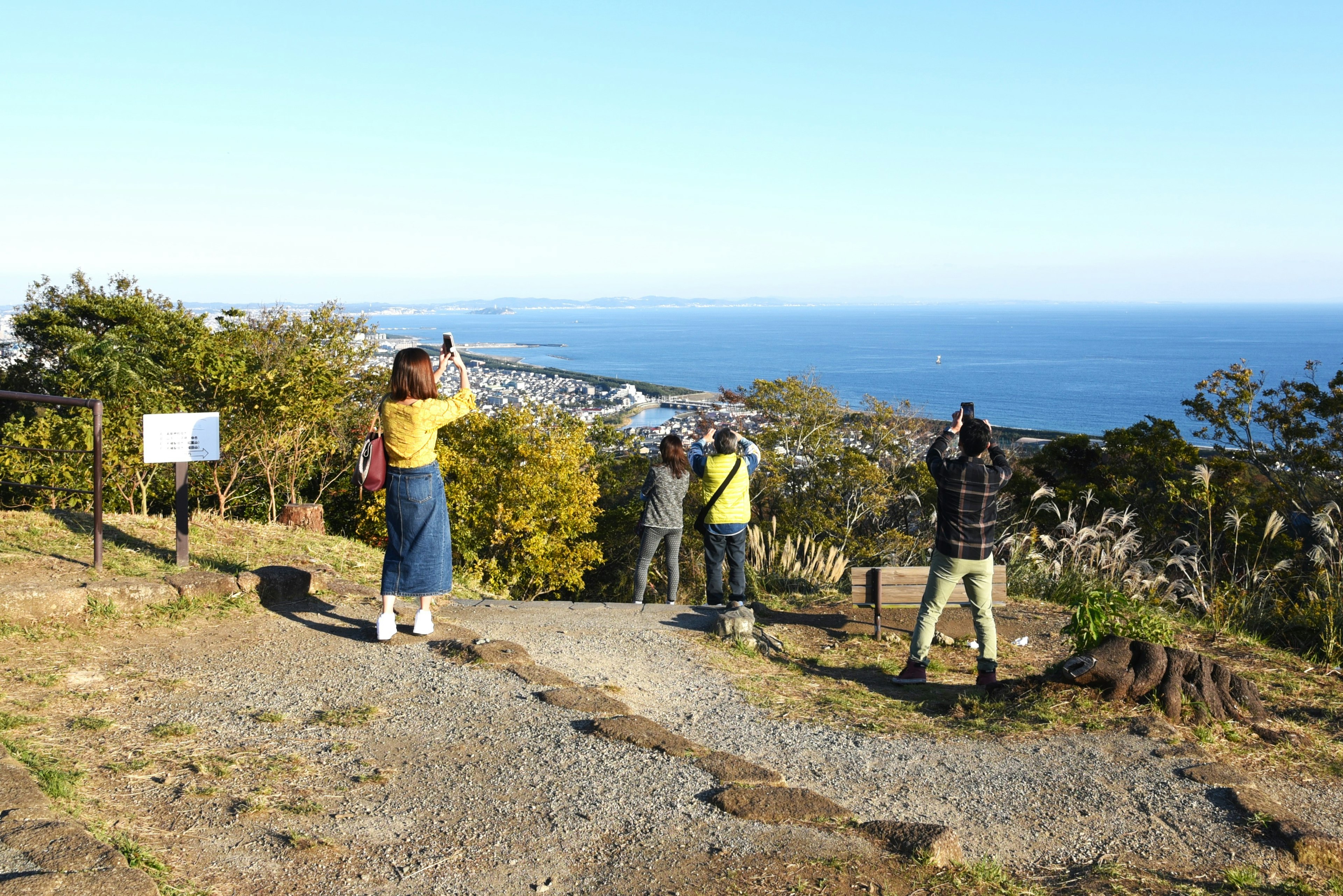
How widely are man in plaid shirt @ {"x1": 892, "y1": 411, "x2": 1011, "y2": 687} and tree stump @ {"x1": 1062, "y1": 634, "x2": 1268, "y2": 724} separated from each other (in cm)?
65

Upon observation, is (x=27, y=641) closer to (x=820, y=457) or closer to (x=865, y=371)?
(x=820, y=457)

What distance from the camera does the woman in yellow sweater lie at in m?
5.78

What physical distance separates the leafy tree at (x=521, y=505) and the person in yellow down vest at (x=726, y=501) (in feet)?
16.3

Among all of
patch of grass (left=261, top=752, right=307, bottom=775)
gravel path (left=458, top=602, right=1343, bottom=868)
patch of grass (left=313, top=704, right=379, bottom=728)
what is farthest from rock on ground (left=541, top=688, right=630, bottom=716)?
patch of grass (left=261, top=752, right=307, bottom=775)

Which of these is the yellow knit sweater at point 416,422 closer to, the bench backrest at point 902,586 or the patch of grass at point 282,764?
the patch of grass at point 282,764

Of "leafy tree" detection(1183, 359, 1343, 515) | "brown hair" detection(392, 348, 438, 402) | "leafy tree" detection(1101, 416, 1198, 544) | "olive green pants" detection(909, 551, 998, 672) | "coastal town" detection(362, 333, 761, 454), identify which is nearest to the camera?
"brown hair" detection(392, 348, 438, 402)

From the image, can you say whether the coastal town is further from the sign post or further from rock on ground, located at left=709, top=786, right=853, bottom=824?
rock on ground, located at left=709, top=786, right=853, bottom=824

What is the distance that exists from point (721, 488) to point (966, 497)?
97.8 inches

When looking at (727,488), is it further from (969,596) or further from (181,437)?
(181,437)

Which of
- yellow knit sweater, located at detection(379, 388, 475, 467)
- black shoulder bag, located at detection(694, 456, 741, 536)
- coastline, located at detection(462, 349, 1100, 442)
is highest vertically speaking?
yellow knit sweater, located at detection(379, 388, 475, 467)

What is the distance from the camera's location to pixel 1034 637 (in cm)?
790

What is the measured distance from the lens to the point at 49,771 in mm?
3846

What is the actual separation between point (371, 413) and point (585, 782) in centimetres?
1250

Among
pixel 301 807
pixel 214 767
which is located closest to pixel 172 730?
pixel 214 767
